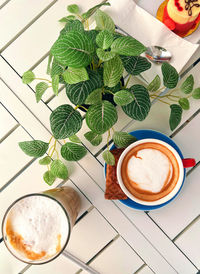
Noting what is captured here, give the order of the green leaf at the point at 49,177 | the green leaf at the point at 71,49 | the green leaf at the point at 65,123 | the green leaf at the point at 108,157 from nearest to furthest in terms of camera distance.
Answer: the green leaf at the point at 71,49, the green leaf at the point at 65,123, the green leaf at the point at 108,157, the green leaf at the point at 49,177

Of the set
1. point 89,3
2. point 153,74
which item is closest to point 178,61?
point 153,74

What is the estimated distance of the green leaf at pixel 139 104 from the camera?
765 mm

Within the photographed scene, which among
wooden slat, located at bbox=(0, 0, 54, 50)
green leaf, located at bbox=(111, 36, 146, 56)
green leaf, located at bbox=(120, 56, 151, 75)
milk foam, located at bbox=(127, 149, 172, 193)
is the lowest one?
milk foam, located at bbox=(127, 149, 172, 193)

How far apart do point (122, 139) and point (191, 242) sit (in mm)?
440

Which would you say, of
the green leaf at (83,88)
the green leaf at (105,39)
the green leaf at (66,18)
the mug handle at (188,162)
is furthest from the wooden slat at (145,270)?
the green leaf at (66,18)

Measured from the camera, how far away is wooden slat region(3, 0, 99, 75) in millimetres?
1003

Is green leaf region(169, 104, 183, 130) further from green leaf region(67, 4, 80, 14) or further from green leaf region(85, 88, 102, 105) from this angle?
green leaf region(67, 4, 80, 14)

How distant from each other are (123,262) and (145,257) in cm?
8

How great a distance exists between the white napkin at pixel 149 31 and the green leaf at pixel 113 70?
0.26 meters

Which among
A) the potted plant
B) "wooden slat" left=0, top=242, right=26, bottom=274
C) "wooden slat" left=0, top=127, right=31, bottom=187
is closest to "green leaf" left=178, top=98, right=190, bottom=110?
the potted plant

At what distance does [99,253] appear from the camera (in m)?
1.00

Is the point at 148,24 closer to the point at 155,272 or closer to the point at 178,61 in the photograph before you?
the point at 178,61

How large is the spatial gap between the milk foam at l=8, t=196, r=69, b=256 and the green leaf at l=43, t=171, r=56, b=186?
0.12m

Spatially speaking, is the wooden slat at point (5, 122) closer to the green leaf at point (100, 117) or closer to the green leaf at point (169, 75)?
the green leaf at point (100, 117)
